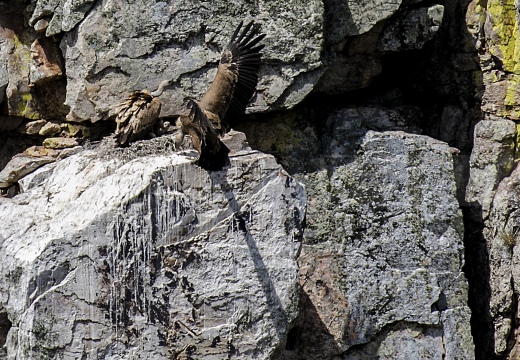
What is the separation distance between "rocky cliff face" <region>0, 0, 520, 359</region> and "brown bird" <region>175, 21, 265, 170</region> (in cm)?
12

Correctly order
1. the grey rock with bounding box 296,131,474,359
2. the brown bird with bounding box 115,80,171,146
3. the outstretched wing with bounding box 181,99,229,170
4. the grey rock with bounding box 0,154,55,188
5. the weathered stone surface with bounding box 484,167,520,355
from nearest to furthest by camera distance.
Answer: the outstretched wing with bounding box 181,99,229,170 → the brown bird with bounding box 115,80,171,146 → the grey rock with bounding box 0,154,55,188 → the grey rock with bounding box 296,131,474,359 → the weathered stone surface with bounding box 484,167,520,355

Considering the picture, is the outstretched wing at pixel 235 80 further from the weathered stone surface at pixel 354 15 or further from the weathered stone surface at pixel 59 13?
the weathered stone surface at pixel 59 13

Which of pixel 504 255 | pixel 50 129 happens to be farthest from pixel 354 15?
pixel 50 129

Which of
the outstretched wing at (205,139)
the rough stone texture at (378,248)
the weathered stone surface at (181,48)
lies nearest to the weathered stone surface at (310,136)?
the rough stone texture at (378,248)

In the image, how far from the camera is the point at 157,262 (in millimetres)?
6996

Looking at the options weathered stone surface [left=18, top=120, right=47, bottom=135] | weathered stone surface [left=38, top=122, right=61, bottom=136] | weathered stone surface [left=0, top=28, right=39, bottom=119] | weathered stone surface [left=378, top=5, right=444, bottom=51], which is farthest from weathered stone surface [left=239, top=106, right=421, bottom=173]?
weathered stone surface [left=0, top=28, right=39, bottom=119]

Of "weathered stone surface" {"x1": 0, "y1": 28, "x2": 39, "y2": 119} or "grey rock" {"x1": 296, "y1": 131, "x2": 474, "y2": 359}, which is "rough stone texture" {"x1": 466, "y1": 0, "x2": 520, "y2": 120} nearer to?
"grey rock" {"x1": 296, "y1": 131, "x2": 474, "y2": 359}

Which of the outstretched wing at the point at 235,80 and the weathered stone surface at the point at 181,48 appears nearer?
the outstretched wing at the point at 235,80

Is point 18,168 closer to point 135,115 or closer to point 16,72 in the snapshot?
point 16,72

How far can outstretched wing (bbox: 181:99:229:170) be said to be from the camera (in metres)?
6.72

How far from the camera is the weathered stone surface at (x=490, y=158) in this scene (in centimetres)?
820

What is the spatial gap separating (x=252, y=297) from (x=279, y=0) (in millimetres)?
2254

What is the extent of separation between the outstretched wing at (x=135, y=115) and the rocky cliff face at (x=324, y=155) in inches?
4.7

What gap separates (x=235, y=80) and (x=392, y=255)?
75.0 inches
